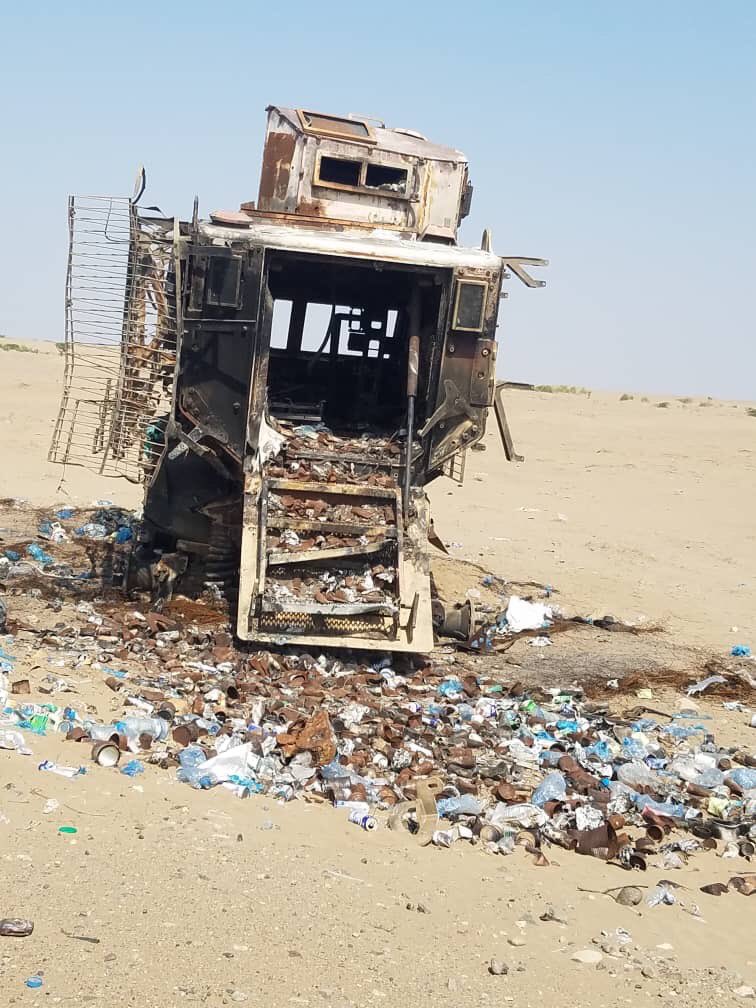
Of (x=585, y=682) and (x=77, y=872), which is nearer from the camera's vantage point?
(x=77, y=872)

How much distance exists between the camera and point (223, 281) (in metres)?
8.30

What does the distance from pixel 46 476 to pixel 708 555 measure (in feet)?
31.4

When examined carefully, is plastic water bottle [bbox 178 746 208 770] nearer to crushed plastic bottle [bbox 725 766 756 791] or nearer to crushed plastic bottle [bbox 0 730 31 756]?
crushed plastic bottle [bbox 0 730 31 756]

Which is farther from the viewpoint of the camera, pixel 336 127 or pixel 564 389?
pixel 564 389

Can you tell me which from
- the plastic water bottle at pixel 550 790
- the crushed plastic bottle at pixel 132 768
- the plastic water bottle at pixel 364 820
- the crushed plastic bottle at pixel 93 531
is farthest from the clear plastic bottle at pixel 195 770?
the crushed plastic bottle at pixel 93 531

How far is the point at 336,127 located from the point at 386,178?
0.64 meters

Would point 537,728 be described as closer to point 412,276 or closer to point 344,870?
point 344,870

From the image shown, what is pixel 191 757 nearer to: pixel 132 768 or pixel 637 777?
pixel 132 768

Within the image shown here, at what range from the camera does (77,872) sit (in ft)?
15.1

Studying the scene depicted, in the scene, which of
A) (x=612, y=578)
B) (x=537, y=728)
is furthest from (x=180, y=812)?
(x=612, y=578)

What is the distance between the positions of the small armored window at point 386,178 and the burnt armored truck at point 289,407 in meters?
0.02

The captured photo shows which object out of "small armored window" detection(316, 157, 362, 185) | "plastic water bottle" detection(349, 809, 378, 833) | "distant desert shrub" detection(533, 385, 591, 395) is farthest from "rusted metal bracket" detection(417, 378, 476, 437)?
"distant desert shrub" detection(533, 385, 591, 395)

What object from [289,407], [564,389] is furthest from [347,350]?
[564,389]

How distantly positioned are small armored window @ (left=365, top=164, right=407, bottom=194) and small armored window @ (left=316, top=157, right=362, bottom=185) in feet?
0.35
